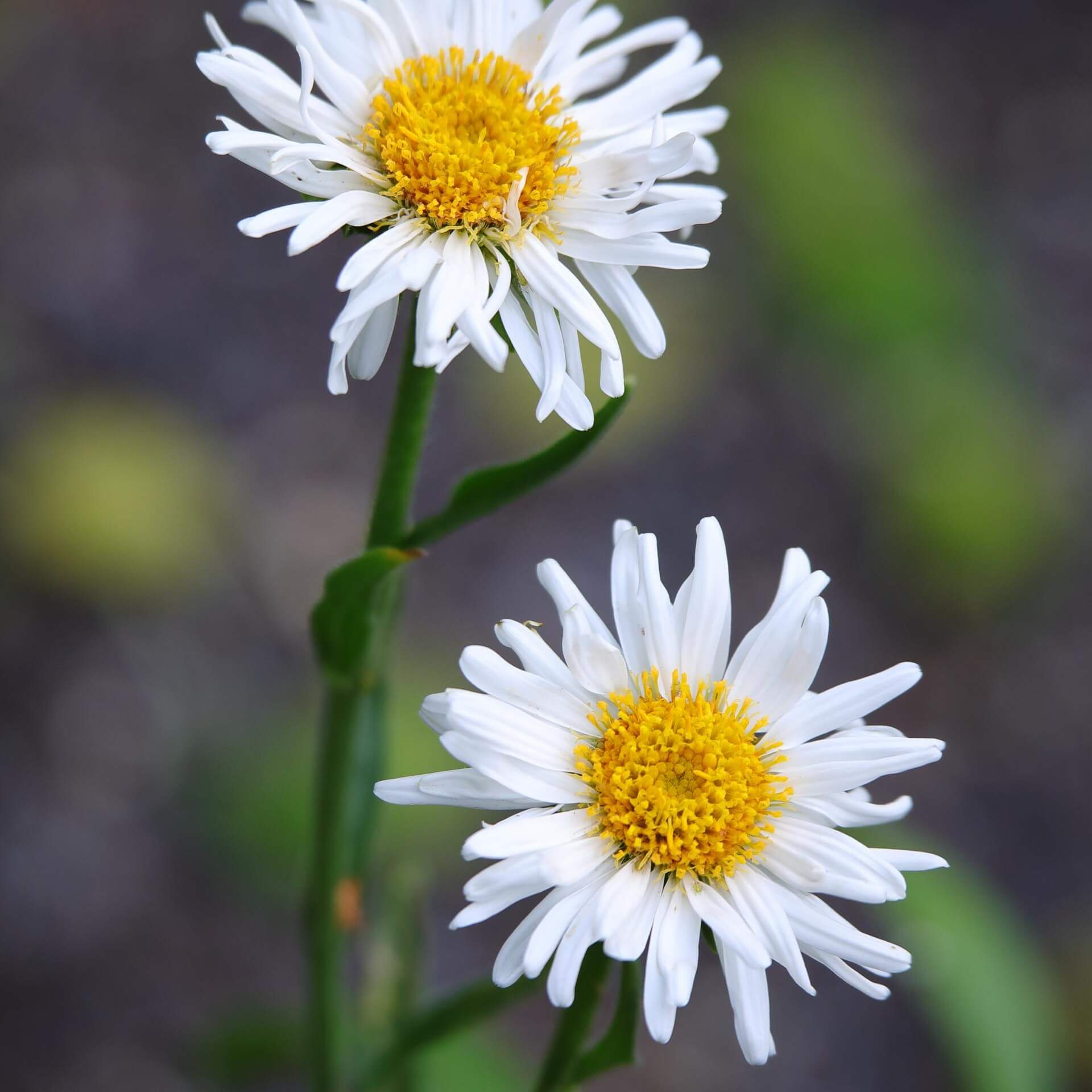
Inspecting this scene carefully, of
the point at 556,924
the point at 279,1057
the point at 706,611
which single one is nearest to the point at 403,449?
the point at 706,611

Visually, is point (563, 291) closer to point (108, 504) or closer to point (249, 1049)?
point (249, 1049)

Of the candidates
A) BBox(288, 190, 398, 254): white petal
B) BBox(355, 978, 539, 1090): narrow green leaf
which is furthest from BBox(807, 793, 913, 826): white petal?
BBox(288, 190, 398, 254): white petal

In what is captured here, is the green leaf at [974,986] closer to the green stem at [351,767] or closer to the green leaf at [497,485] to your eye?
the green stem at [351,767]

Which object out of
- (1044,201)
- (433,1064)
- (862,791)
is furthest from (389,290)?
(1044,201)

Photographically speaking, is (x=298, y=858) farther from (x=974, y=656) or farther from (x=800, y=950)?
(x=974, y=656)

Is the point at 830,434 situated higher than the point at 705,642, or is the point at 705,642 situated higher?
the point at 830,434

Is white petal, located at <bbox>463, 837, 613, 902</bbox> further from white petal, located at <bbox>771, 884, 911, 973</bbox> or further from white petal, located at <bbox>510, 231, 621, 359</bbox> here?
white petal, located at <bbox>510, 231, 621, 359</bbox>

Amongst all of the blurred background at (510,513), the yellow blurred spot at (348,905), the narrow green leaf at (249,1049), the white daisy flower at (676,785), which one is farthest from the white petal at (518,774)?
the narrow green leaf at (249,1049)
